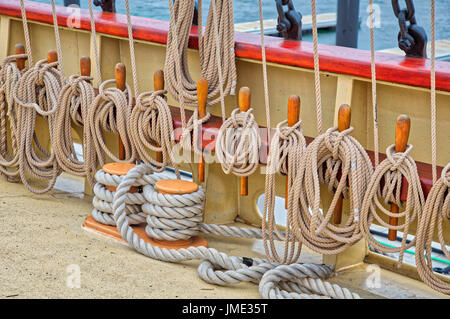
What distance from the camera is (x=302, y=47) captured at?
2830 millimetres

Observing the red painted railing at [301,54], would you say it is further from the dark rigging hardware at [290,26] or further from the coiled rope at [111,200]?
the coiled rope at [111,200]

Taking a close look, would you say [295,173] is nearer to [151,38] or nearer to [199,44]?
[199,44]

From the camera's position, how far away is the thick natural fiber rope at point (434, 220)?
2.17 meters

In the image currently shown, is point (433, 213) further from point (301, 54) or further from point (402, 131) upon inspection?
point (301, 54)

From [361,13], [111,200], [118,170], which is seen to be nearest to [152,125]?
[118,170]

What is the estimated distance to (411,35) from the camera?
2.67 metres

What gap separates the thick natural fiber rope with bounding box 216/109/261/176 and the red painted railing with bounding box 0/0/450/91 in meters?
0.33

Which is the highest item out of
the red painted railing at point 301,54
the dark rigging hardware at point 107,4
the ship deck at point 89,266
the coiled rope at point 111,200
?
the dark rigging hardware at point 107,4

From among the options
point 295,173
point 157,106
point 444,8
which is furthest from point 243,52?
point 444,8

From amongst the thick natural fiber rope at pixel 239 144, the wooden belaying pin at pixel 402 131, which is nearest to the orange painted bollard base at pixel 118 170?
the thick natural fiber rope at pixel 239 144

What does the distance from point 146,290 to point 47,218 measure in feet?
2.73

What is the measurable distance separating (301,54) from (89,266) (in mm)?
1103

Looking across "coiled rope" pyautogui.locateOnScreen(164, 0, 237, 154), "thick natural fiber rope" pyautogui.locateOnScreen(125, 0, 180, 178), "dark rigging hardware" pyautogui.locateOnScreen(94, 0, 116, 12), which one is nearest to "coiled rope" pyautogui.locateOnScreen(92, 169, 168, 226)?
"thick natural fiber rope" pyautogui.locateOnScreen(125, 0, 180, 178)

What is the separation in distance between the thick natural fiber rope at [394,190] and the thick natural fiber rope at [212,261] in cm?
25
